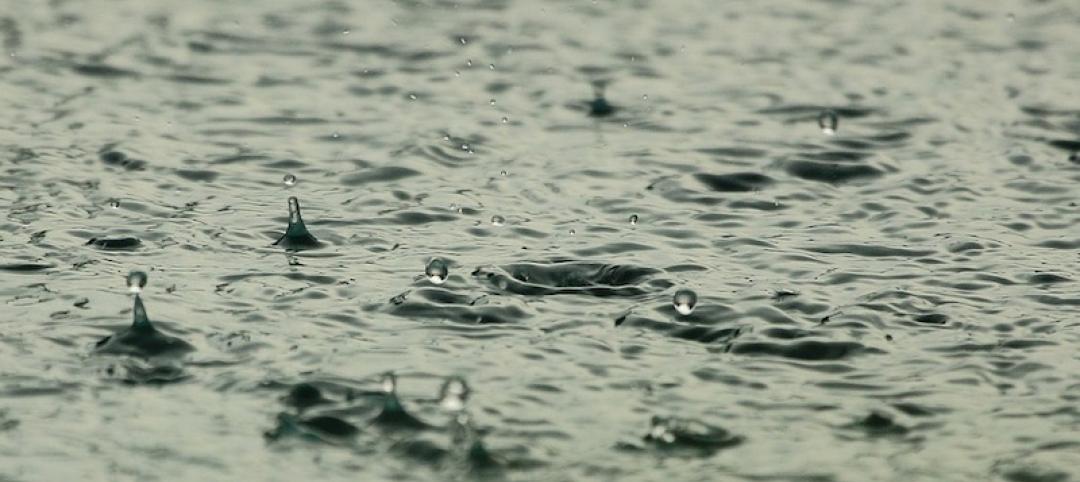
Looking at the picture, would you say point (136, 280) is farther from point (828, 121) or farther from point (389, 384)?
point (828, 121)

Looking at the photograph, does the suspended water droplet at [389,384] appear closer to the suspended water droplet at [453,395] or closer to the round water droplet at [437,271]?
the suspended water droplet at [453,395]

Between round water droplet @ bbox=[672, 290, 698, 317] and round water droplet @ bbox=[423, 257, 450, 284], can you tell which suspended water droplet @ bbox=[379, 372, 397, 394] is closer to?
round water droplet @ bbox=[423, 257, 450, 284]

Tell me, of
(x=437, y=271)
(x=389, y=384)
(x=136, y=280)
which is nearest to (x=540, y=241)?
(x=437, y=271)

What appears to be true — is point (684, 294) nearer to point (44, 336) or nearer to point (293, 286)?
point (293, 286)

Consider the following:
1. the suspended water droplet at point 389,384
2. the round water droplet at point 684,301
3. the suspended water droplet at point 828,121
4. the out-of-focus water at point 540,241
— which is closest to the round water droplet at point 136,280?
the out-of-focus water at point 540,241

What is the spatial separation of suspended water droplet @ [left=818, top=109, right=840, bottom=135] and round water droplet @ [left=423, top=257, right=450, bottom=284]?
3046mm

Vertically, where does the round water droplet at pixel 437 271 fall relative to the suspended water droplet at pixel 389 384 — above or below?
above

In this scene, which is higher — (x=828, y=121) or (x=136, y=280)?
(x=828, y=121)

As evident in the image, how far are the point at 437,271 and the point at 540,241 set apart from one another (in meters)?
0.68

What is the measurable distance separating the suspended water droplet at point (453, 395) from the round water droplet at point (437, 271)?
1.09 metres

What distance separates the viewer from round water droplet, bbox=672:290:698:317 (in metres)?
6.91

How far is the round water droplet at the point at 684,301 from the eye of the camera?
6.91 metres

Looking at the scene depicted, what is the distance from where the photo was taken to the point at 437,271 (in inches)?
286

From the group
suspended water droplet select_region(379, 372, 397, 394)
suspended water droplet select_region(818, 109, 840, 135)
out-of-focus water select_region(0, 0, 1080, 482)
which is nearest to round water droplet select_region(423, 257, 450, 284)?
out-of-focus water select_region(0, 0, 1080, 482)
